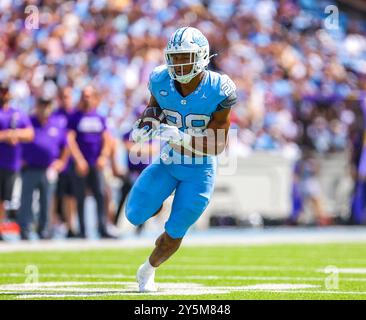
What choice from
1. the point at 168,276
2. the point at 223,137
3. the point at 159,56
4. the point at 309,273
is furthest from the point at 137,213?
the point at 159,56

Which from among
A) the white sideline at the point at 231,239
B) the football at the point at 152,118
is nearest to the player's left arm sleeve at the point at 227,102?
the football at the point at 152,118

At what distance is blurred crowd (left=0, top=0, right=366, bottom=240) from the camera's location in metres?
13.3

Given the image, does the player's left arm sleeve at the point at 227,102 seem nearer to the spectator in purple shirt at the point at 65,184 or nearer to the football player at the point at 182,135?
the football player at the point at 182,135

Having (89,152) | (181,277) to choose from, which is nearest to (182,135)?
(181,277)

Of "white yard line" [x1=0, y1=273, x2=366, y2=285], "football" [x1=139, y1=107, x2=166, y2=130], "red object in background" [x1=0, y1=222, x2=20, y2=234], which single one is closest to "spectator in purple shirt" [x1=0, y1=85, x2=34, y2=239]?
"red object in background" [x1=0, y1=222, x2=20, y2=234]

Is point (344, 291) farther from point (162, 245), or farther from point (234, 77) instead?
point (234, 77)

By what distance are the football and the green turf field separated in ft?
3.54

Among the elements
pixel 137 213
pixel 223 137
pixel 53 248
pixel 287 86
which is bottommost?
pixel 53 248

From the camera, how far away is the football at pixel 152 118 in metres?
6.10

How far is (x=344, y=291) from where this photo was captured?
239 inches

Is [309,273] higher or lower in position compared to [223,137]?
lower

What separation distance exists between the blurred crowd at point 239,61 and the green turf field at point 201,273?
10.4 ft
